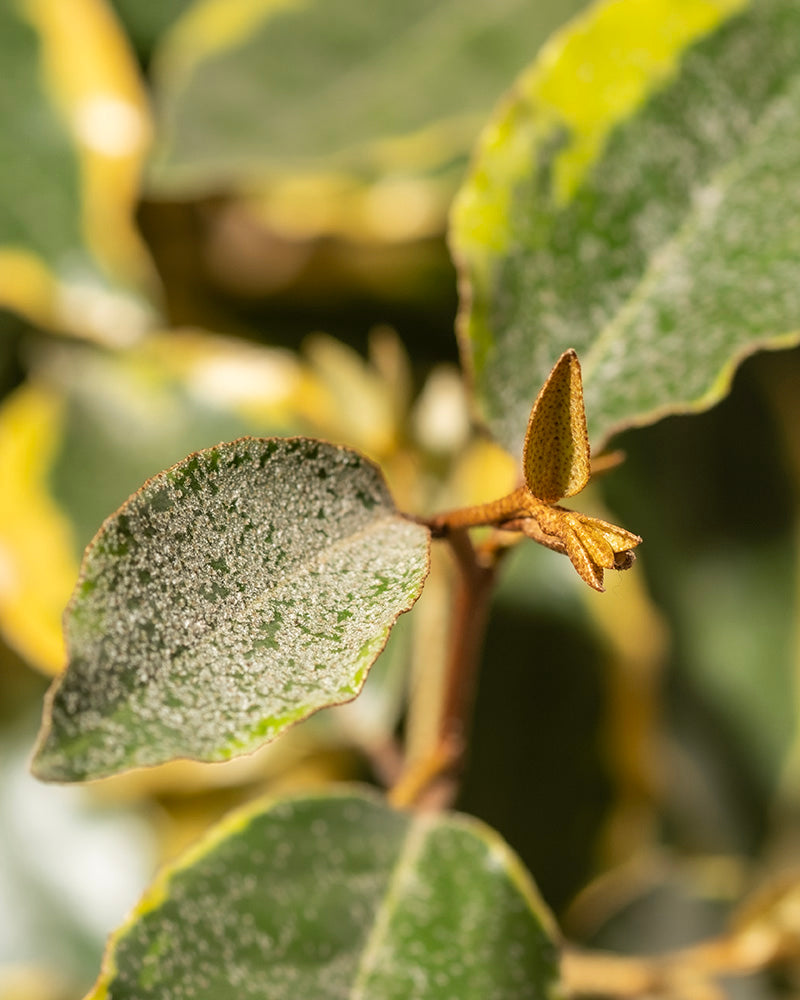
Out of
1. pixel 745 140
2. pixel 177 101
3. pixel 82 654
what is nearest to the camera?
pixel 82 654

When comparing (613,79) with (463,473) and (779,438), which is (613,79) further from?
(779,438)

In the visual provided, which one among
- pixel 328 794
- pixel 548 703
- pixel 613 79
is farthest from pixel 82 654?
pixel 548 703

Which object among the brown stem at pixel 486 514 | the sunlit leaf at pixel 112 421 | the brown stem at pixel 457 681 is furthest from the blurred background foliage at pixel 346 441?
the brown stem at pixel 486 514

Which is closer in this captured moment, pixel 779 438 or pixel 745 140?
pixel 745 140

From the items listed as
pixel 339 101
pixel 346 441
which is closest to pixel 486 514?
pixel 346 441

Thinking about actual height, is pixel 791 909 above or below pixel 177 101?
below

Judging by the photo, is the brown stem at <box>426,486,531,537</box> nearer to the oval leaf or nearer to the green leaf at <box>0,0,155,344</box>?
the oval leaf

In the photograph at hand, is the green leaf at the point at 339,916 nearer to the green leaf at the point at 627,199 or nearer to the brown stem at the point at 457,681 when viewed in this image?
the brown stem at the point at 457,681
